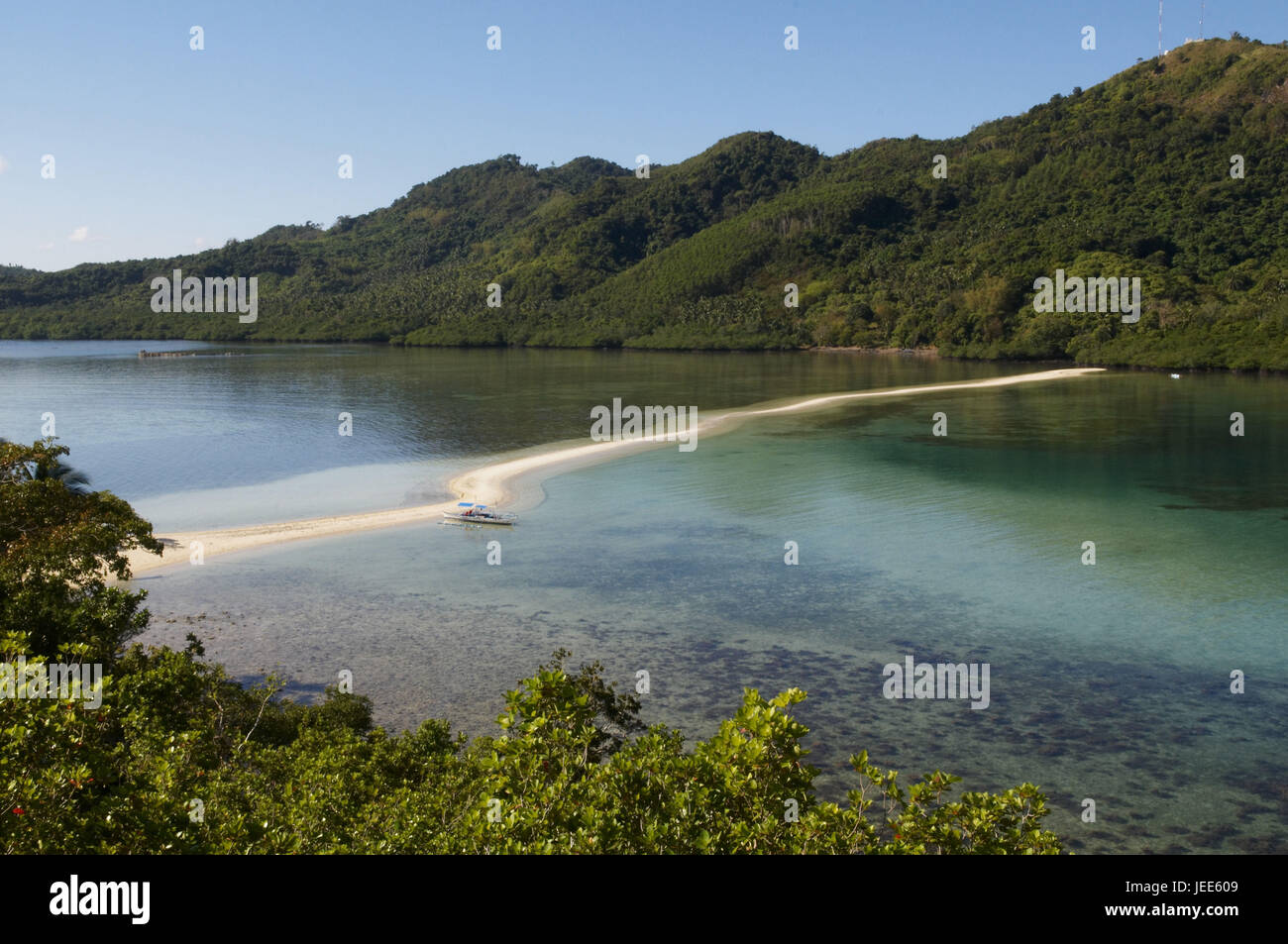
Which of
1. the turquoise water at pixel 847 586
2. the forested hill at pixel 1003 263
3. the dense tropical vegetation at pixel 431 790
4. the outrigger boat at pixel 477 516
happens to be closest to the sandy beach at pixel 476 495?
the outrigger boat at pixel 477 516

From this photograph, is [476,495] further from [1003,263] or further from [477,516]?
[1003,263]

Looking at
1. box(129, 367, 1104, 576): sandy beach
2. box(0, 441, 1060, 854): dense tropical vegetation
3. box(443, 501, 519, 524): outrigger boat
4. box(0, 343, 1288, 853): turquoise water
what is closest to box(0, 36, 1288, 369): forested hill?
box(0, 343, 1288, 853): turquoise water

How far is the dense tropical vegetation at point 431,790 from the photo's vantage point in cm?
668

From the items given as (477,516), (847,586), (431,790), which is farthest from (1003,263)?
(431,790)

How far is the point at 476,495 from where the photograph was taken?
36.3 metres

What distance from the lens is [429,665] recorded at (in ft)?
62.1

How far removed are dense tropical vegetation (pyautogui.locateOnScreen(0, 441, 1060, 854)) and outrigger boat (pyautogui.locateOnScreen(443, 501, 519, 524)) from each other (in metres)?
18.0

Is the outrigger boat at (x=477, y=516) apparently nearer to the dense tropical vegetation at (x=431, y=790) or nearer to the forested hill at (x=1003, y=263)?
the dense tropical vegetation at (x=431, y=790)

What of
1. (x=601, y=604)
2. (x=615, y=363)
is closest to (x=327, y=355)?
(x=615, y=363)

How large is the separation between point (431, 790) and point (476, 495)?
87.5 ft

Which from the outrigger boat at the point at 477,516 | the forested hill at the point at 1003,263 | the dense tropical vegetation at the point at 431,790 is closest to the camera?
the dense tropical vegetation at the point at 431,790

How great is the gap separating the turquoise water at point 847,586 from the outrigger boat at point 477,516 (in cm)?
84

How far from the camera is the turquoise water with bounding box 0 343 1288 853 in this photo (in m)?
15.4

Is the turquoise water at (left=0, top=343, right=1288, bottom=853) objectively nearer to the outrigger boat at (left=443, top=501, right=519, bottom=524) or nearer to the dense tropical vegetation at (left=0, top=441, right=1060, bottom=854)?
the outrigger boat at (left=443, top=501, right=519, bottom=524)
